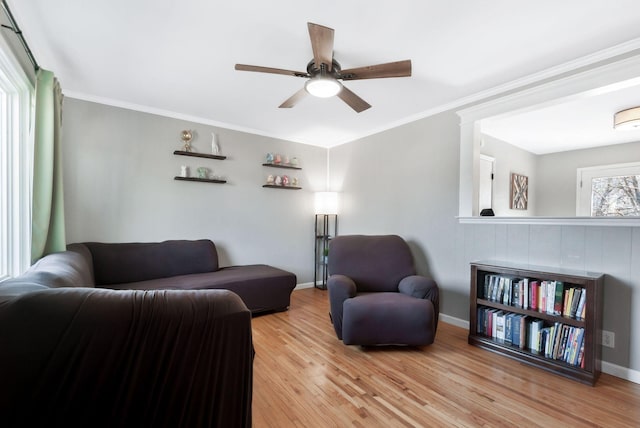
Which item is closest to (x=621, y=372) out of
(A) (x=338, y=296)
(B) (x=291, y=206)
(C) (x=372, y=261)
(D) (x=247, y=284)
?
(C) (x=372, y=261)

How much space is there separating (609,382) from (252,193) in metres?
3.87

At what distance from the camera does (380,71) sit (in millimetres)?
1931

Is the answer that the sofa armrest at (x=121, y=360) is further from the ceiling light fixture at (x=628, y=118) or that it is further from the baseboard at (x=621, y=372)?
the ceiling light fixture at (x=628, y=118)

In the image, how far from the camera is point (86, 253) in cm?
265

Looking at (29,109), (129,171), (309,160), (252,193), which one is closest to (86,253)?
(129,171)

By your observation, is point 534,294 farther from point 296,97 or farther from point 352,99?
point 296,97

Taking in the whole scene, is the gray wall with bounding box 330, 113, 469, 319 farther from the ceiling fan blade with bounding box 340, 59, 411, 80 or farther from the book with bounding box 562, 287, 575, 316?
the ceiling fan blade with bounding box 340, 59, 411, 80

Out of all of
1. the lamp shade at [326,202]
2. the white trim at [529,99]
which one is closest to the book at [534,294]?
the white trim at [529,99]

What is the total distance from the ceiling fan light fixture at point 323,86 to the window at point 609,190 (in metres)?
4.65

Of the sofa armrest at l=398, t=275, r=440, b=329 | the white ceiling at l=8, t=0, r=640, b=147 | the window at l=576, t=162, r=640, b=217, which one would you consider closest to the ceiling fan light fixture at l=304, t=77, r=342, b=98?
the white ceiling at l=8, t=0, r=640, b=147

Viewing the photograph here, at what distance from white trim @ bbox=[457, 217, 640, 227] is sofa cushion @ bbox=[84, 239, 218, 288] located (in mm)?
2917

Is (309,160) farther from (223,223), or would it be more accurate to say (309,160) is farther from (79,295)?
(79,295)

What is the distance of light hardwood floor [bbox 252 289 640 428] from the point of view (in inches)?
62.5

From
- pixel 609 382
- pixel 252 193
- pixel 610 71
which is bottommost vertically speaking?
pixel 609 382
